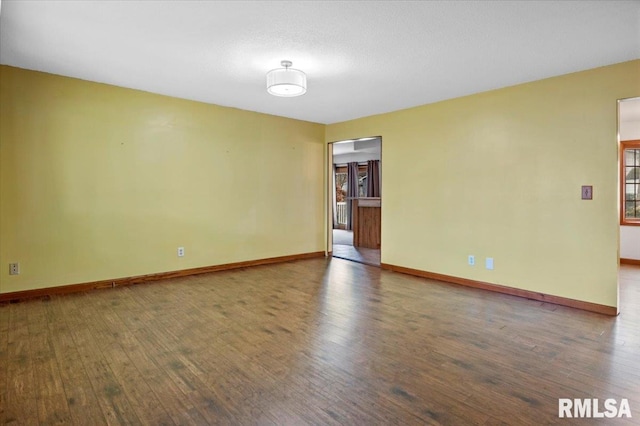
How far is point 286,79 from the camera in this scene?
3213 mm

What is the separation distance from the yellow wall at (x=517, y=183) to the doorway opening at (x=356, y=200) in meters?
0.95

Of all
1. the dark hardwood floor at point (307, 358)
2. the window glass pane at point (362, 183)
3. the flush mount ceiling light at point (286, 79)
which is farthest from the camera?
the window glass pane at point (362, 183)

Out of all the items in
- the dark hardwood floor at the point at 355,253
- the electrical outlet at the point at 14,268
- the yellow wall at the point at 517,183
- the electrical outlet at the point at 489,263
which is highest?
the yellow wall at the point at 517,183

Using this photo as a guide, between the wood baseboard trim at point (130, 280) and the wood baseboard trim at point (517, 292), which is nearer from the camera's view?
the wood baseboard trim at point (517, 292)

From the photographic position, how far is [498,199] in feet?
13.2

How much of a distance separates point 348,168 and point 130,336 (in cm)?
844

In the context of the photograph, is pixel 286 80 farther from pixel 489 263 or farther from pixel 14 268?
pixel 14 268

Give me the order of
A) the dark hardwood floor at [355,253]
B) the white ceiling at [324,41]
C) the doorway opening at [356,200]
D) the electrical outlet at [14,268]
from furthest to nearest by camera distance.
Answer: the doorway opening at [356,200] < the dark hardwood floor at [355,253] < the electrical outlet at [14,268] < the white ceiling at [324,41]

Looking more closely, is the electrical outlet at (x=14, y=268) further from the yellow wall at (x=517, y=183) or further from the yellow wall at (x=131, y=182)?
the yellow wall at (x=517, y=183)

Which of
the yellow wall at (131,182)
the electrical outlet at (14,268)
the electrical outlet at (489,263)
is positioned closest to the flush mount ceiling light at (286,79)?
the yellow wall at (131,182)

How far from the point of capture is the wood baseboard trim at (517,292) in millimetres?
3309

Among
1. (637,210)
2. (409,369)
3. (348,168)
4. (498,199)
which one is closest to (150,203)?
(409,369)

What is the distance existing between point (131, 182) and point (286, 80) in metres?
2.37

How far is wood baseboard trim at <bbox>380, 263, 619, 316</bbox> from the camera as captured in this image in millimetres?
3309
